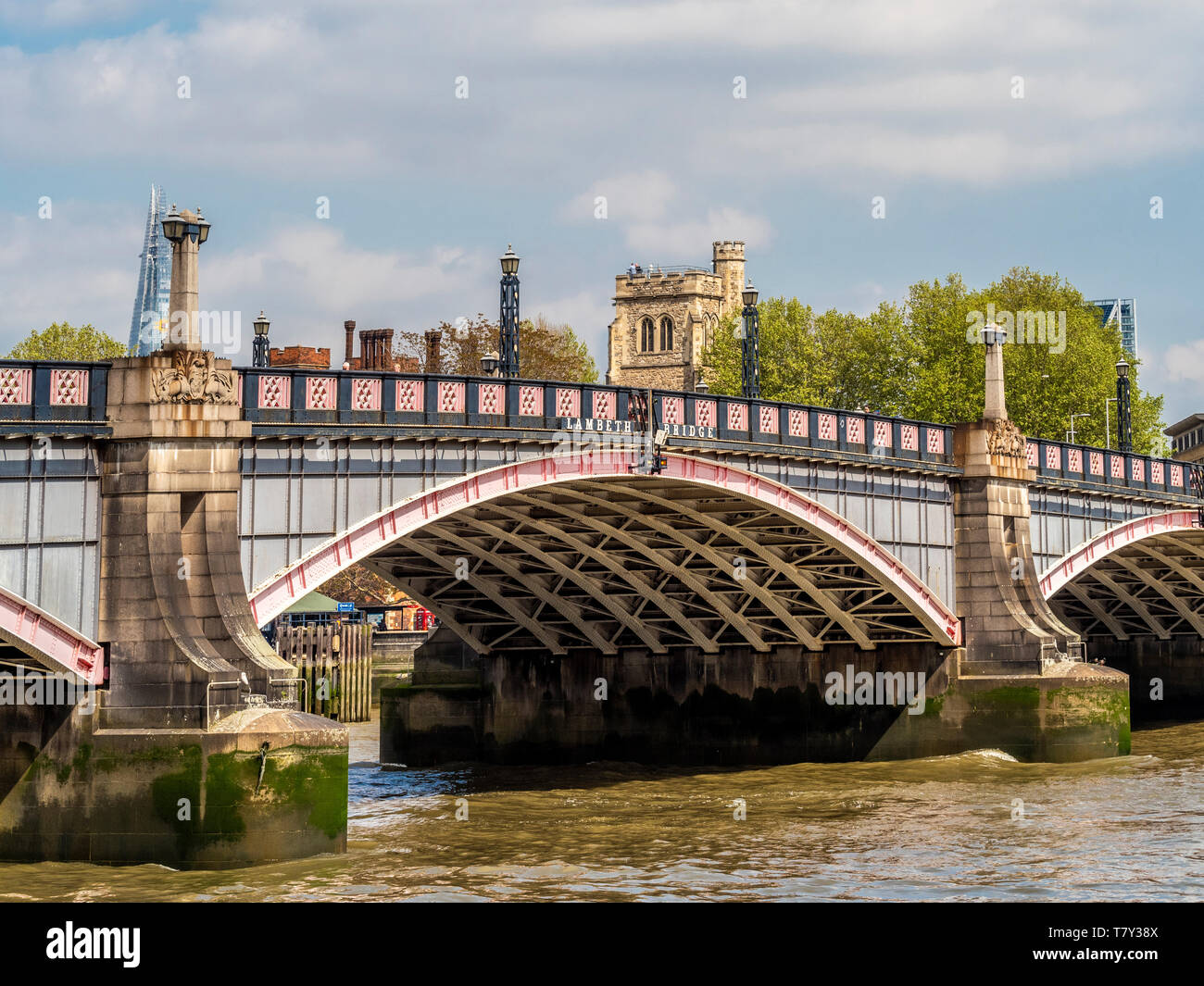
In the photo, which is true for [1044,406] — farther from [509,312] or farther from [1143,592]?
[509,312]

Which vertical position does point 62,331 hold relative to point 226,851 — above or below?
above

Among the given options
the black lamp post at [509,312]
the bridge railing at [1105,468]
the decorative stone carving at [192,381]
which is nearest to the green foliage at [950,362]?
the bridge railing at [1105,468]

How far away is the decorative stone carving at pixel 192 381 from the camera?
85.0ft

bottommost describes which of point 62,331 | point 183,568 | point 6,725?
point 6,725

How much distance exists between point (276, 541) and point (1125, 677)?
21.4 metres

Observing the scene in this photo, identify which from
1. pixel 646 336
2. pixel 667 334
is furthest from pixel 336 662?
pixel 646 336

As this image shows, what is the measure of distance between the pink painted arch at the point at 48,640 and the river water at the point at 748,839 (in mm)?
2692

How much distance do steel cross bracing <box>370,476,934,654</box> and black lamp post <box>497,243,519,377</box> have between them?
147 inches

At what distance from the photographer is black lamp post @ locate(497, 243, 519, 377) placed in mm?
30547

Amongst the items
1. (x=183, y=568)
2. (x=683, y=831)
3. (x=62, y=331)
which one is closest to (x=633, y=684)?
(x=683, y=831)
